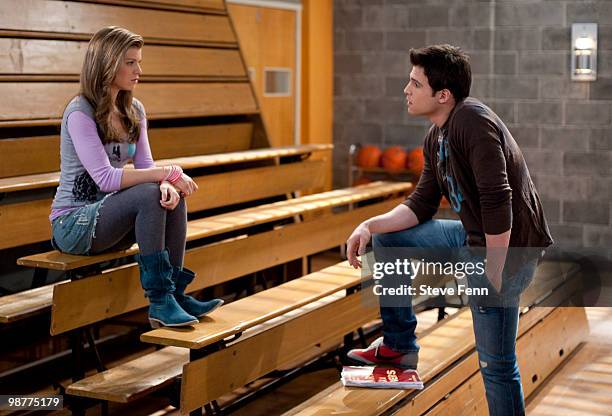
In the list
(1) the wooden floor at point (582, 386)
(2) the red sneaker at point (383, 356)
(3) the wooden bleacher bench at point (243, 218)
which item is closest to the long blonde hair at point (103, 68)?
(3) the wooden bleacher bench at point (243, 218)

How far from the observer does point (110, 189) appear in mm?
3217

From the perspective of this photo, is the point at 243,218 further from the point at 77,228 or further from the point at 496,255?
the point at 496,255

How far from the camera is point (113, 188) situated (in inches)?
127

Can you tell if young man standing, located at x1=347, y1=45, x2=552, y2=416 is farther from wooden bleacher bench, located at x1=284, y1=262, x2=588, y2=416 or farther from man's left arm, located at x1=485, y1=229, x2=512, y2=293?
wooden bleacher bench, located at x1=284, y1=262, x2=588, y2=416

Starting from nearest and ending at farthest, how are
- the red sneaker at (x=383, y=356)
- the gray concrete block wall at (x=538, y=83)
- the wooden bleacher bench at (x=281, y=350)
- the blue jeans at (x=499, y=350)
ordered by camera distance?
the blue jeans at (x=499, y=350)
the wooden bleacher bench at (x=281, y=350)
the red sneaker at (x=383, y=356)
the gray concrete block wall at (x=538, y=83)

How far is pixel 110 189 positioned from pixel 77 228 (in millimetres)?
180

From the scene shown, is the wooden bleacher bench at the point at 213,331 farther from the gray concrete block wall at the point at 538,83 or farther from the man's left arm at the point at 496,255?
the gray concrete block wall at the point at 538,83

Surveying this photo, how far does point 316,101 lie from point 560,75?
1915 mm

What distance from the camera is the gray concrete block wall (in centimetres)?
686

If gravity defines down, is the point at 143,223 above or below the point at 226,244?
above

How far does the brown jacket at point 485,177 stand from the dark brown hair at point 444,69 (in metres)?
0.06

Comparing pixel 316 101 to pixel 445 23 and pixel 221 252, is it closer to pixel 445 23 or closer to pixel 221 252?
pixel 445 23

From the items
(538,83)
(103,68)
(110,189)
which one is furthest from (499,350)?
(538,83)

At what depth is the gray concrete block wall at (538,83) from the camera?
686 centimetres
